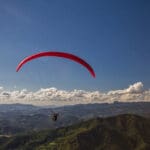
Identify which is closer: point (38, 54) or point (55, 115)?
point (38, 54)

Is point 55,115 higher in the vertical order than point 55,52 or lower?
lower

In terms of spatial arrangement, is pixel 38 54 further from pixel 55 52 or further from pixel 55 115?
pixel 55 115

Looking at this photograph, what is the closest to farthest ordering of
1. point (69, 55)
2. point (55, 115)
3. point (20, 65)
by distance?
1. point (69, 55)
2. point (20, 65)
3. point (55, 115)

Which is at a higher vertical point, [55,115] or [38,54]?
[38,54]

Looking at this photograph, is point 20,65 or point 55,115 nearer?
point 20,65

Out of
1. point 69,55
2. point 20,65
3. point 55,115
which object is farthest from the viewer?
point 55,115

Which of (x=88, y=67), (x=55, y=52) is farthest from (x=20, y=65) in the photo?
(x=88, y=67)

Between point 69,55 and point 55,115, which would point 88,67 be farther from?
point 55,115

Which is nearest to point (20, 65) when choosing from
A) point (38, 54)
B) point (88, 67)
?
point (38, 54)
